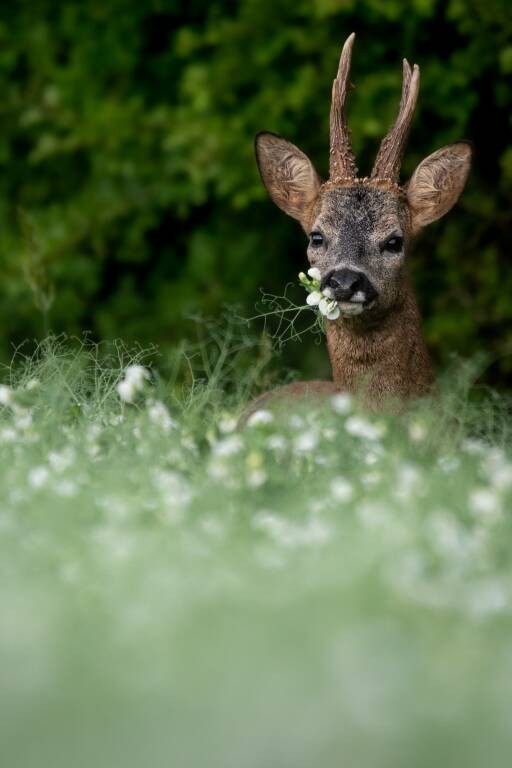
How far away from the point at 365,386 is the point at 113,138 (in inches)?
145

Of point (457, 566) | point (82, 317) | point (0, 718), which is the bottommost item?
point (82, 317)

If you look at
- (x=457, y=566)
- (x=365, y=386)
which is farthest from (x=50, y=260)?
(x=457, y=566)

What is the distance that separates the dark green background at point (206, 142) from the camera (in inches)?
292

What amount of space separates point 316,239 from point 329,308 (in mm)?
410

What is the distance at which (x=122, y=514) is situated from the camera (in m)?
3.08

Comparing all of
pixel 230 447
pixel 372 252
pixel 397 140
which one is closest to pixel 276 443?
pixel 230 447

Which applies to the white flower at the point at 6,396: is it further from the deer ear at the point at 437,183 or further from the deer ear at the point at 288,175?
the deer ear at the point at 437,183

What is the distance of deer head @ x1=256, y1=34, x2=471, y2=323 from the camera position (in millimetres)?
4594

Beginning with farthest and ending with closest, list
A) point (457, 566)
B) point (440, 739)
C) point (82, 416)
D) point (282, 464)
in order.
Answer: point (82, 416), point (282, 464), point (457, 566), point (440, 739)

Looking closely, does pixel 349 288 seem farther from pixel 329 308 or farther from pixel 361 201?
pixel 361 201

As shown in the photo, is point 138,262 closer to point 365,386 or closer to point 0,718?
point 365,386

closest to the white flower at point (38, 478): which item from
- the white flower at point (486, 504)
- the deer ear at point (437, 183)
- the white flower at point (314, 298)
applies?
the white flower at point (486, 504)

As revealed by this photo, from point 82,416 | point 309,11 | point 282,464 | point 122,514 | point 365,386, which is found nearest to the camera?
point 122,514

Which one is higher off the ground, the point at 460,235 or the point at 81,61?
the point at 81,61
